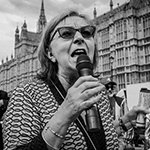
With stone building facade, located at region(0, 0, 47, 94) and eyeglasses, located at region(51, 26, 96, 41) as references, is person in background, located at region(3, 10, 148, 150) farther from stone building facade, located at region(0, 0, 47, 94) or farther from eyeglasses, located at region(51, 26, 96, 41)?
stone building facade, located at region(0, 0, 47, 94)

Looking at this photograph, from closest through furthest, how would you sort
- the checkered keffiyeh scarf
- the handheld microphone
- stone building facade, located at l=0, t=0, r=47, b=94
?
the handheld microphone → the checkered keffiyeh scarf → stone building facade, located at l=0, t=0, r=47, b=94

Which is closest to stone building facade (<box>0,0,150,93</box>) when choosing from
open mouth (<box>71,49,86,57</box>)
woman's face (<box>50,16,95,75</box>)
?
woman's face (<box>50,16,95,75</box>)

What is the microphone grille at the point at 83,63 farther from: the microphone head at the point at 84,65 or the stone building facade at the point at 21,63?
the stone building facade at the point at 21,63

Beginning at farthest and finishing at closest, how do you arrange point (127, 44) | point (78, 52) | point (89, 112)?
point (127, 44) → point (78, 52) → point (89, 112)

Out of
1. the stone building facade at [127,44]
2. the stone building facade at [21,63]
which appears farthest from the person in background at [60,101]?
the stone building facade at [21,63]

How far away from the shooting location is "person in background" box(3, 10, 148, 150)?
2.92 ft

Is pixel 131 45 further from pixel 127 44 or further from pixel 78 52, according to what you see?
pixel 78 52

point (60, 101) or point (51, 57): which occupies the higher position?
point (51, 57)

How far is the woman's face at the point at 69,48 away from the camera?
1.21 meters

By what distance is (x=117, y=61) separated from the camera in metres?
24.2

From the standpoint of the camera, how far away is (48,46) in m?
1.48

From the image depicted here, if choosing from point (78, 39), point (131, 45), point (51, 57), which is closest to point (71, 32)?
point (78, 39)

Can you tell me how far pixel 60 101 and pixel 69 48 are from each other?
0.34 metres

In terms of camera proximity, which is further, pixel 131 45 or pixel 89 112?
pixel 131 45
